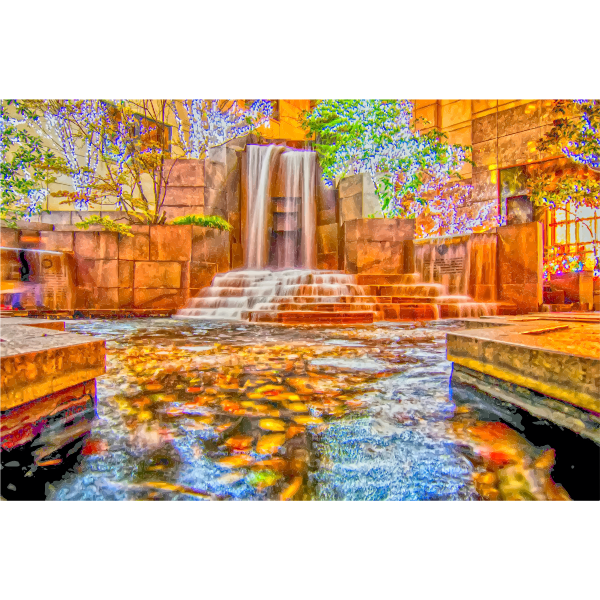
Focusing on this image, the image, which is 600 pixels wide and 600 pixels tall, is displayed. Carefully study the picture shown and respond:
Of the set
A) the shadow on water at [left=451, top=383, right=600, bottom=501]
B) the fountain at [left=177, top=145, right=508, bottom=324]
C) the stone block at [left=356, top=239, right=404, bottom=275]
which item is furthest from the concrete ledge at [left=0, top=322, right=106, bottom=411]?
the stone block at [left=356, top=239, right=404, bottom=275]

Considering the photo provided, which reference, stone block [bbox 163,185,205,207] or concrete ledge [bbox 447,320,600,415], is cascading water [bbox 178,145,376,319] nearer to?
stone block [bbox 163,185,205,207]

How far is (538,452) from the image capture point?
1.36 m

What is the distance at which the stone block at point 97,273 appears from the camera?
9188 millimetres

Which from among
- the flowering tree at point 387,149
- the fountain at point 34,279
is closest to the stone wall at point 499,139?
the flowering tree at point 387,149

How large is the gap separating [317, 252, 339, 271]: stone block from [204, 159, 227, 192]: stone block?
5.03 m

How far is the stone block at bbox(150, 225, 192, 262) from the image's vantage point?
9375 millimetres

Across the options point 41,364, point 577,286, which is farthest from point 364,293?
point 41,364

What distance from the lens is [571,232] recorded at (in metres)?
14.0

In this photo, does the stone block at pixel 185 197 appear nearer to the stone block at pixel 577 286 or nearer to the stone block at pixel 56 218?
the stone block at pixel 56 218

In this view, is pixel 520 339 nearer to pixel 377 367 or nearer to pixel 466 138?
pixel 377 367

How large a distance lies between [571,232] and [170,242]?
1506 cm

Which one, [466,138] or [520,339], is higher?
[466,138]
